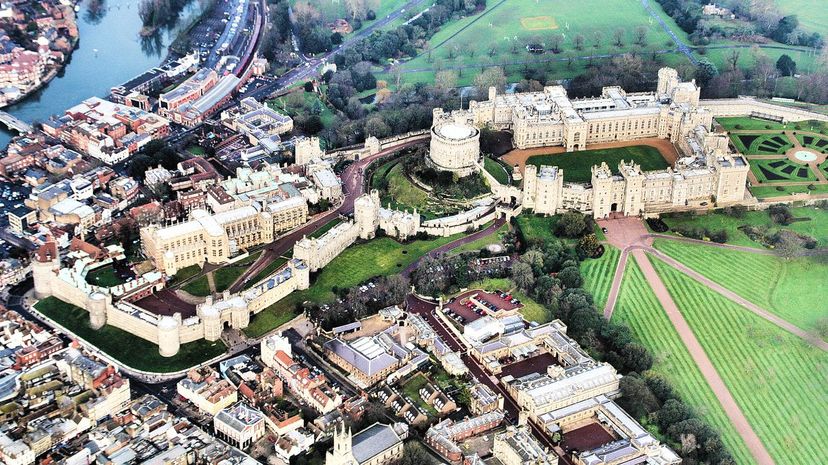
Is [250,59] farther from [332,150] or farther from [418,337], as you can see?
[418,337]

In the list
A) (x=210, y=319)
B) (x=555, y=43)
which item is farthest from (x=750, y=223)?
(x=210, y=319)

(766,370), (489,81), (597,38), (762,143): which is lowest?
(766,370)

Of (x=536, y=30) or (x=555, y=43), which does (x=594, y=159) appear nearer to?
(x=555, y=43)

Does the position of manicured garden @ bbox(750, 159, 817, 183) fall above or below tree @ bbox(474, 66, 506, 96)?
below

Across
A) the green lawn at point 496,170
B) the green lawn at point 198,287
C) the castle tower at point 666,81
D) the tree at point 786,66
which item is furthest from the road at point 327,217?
the tree at point 786,66

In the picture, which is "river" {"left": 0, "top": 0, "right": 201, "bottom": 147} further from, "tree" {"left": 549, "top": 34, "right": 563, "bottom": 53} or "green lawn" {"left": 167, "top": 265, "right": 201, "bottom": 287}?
"tree" {"left": 549, "top": 34, "right": 563, "bottom": 53}

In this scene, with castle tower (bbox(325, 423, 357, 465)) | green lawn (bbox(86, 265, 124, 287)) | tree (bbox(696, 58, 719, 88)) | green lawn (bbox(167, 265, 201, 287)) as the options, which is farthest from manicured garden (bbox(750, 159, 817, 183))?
green lawn (bbox(86, 265, 124, 287))

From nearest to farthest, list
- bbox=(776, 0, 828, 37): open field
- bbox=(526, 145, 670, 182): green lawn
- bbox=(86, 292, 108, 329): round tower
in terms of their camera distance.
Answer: bbox=(86, 292, 108, 329): round tower < bbox=(526, 145, 670, 182): green lawn < bbox=(776, 0, 828, 37): open field

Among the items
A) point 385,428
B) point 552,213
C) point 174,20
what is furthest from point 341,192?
point 174,20
